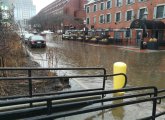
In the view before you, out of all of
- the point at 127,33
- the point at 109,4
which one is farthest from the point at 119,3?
the point at 127,33

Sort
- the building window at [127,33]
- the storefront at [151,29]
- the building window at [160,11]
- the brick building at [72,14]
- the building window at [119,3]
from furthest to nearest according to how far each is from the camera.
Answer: the brick building at [72,14], the building window at [119,3], the building window at [127,33], the building window at [160,11], the storefront at [151,29]

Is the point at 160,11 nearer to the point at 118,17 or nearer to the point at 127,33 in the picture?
the point at 127,33

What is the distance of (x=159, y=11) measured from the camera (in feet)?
95.8

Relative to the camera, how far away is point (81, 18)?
76.3 m

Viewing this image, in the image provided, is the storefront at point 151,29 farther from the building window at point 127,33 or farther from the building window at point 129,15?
the building window at point 129,15

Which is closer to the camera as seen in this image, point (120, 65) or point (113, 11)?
point (120, 65)

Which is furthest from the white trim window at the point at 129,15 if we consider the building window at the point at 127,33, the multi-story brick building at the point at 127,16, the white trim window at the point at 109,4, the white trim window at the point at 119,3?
the white trim window at the point at 109,4

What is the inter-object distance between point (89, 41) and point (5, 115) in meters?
35.1

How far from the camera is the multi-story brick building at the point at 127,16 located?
1118 inches

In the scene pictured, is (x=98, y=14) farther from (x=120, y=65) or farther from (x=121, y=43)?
(x=120, y=65)

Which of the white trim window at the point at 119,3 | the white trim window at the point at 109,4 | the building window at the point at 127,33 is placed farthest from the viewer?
the white trim window at the point at 109,4

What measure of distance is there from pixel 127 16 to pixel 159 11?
7388 millimetres

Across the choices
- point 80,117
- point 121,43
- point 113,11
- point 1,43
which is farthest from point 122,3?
point 80,117

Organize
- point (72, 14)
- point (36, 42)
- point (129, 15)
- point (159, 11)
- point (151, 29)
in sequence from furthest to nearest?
point (72, 14)
point (129, 15)
point (159, 11)
point (151, 29)
point (36, 42)
